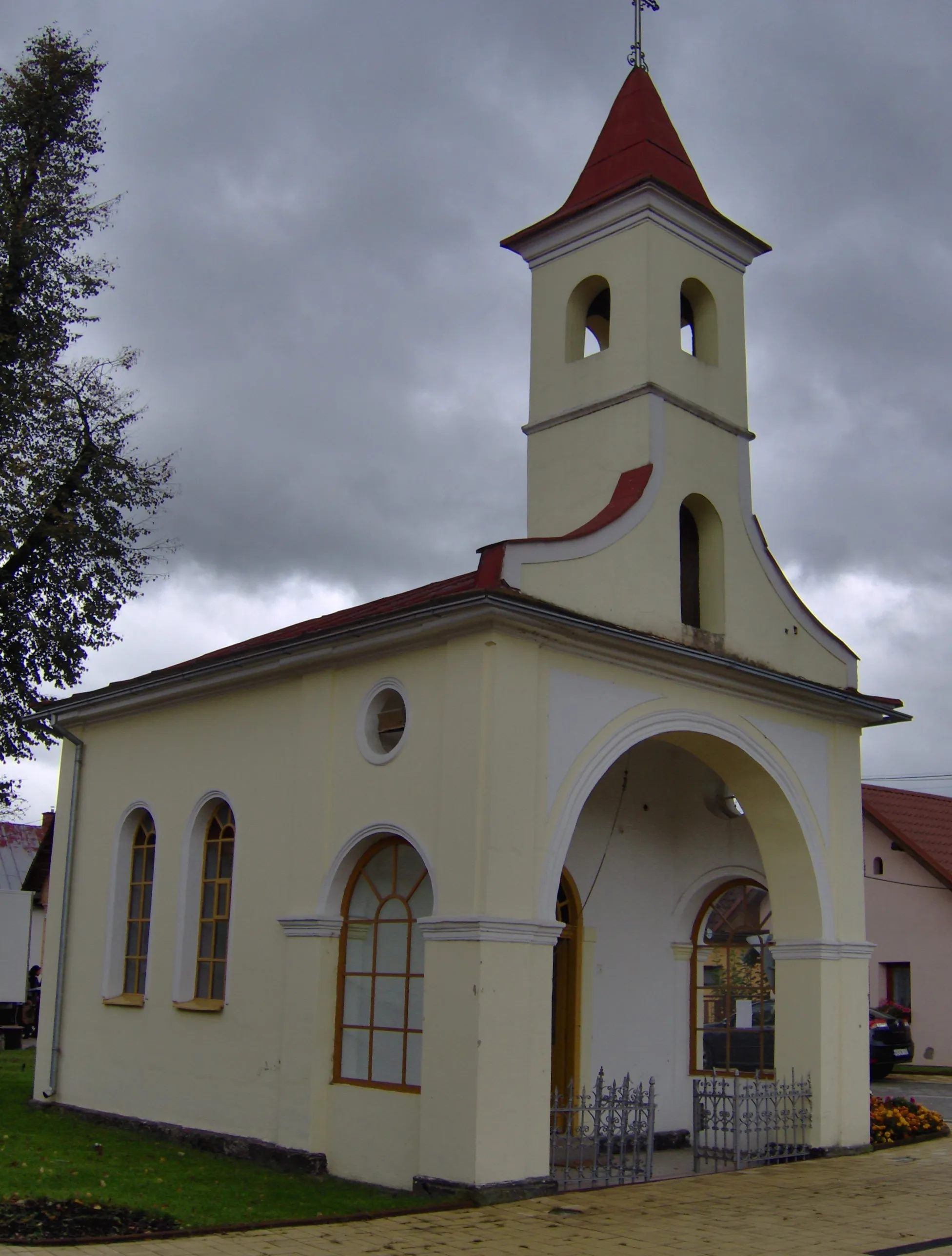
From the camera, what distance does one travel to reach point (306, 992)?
12000 millimetres

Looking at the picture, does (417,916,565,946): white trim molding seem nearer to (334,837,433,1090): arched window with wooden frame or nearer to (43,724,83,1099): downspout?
(334,837,433,1090): arched window with wooden frame

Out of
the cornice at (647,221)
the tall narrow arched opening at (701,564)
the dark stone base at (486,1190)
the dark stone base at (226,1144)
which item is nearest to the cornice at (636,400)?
the tall narrow arched opening at (701,564)

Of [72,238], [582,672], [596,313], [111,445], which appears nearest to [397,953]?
[582,672]

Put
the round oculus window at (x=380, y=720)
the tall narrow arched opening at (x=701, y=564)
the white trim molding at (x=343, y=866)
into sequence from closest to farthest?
the white trim molding at (x=343, y=866) < the round oculus window at (x=380, y=720) < the tall narrow arched opening at (x=701, y=564)

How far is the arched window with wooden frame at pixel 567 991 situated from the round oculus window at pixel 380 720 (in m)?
2.42

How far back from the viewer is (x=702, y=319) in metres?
14.4

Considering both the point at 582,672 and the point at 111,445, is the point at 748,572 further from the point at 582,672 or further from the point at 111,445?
the point at 111,445

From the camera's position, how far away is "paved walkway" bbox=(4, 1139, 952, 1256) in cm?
839

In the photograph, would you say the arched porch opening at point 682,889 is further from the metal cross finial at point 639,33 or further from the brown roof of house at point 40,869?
the brown roof of house at point 40,869

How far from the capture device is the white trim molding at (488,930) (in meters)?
10.2

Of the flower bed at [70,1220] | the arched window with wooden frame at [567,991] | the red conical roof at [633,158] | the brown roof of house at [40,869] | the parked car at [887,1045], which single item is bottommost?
the flower bed at [70,1220]

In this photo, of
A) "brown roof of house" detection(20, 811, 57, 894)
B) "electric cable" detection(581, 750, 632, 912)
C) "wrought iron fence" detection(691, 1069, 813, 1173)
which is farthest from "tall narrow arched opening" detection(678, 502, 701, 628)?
"brown roof of house" detection(20, 811, 57, 894)

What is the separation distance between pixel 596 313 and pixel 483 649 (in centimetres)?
566

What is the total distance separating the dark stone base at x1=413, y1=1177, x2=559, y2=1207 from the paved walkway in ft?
0.33
